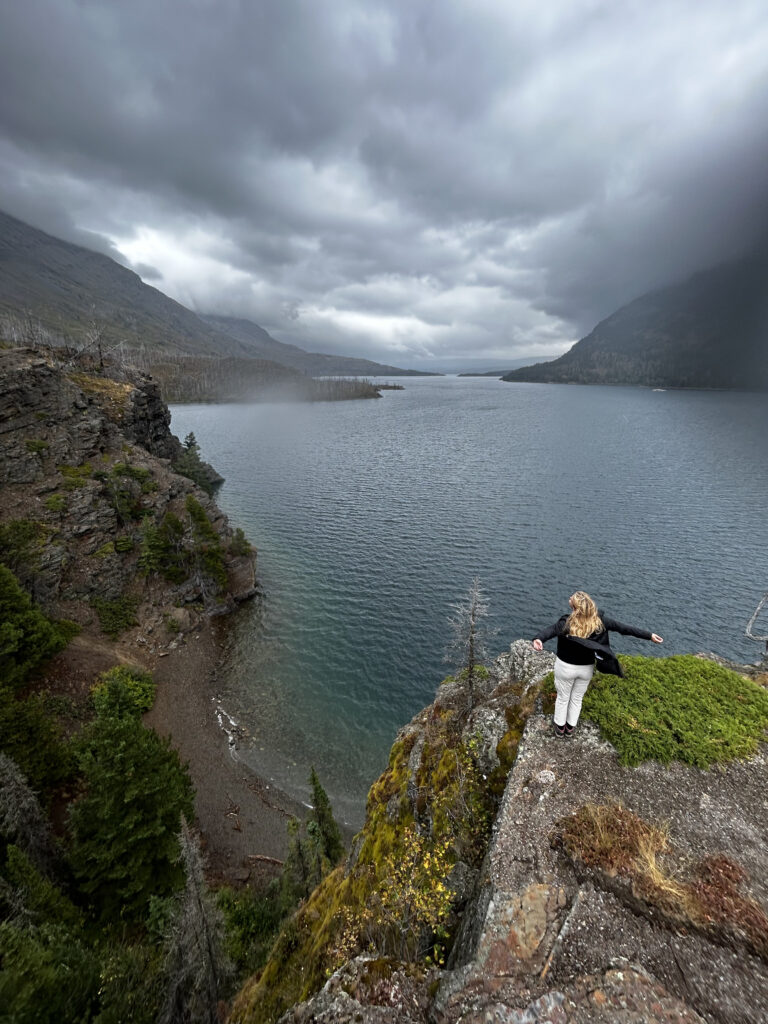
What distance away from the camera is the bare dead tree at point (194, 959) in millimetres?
12711

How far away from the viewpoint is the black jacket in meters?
9.41

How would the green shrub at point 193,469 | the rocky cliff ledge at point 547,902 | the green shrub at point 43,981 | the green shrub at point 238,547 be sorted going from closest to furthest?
1. the rocky cliff ledge at point 547,902
2. the green shrub at point 43,981
3. the green shrub at point 238,547
4. the green shrub at point 193,469

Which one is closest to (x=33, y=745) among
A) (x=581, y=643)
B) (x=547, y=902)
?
(x=547, y=902)

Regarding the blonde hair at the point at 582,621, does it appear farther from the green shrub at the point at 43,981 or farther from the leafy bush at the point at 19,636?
the leafy bush at the point at 19,636

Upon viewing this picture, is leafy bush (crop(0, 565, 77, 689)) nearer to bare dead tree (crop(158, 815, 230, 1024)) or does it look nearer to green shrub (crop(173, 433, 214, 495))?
bare dead tree (crop(158, 815, 230, 1024))

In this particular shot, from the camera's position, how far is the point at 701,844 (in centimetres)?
771

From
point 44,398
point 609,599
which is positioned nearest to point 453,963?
point 609,599

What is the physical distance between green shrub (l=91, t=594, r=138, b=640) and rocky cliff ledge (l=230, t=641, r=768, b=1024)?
37834 millimetres

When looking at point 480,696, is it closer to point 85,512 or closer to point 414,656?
point 414,656

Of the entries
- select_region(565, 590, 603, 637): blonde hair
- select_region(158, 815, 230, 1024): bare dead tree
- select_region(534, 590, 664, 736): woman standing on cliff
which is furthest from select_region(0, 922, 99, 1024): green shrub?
select_region(565, 590, 603, 637): blonde hair

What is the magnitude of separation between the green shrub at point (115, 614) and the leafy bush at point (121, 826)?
2512cm

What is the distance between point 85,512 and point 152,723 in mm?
27123

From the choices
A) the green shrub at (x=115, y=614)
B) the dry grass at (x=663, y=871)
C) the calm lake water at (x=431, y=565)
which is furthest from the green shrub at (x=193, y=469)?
the dry grass at (x=663, y=871)

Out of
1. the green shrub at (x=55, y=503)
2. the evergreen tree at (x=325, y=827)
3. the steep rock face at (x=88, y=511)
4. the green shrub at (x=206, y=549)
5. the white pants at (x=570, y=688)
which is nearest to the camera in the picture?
the white pants at (x=570, y=688)
